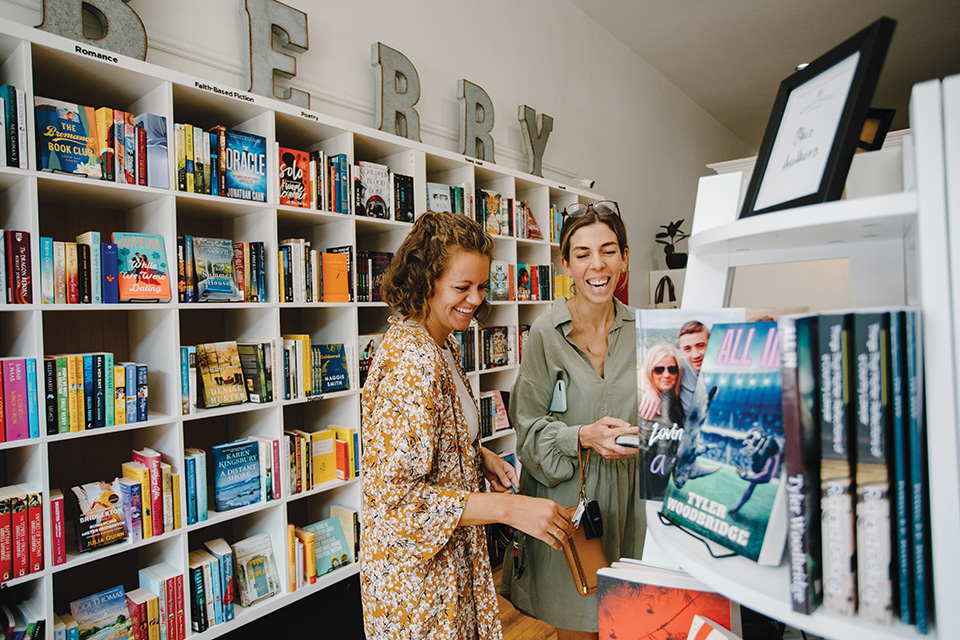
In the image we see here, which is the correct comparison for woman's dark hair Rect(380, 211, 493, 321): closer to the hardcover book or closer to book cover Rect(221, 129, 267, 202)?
the hardcover book

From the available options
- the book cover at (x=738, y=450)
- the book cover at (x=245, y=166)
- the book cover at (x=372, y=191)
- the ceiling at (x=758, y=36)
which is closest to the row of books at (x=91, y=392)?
the book cover at (x=245, y=166)

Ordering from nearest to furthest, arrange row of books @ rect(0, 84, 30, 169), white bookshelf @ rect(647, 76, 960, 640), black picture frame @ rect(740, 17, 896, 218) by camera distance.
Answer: white bookshelf @ rect(647, 76, 960, 640), black picture frame @ rect(740, 17, 896, 218), row of books @ rect(0, 84, 30, 169)

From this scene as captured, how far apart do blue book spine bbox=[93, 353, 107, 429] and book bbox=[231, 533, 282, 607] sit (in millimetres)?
677

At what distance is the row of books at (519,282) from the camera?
10.4ft

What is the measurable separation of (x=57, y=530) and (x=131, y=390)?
0.42 meters

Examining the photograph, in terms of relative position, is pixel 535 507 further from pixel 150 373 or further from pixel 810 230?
pixel 150 373

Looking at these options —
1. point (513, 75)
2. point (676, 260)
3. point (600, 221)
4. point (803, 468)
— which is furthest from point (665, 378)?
point (676, 260)

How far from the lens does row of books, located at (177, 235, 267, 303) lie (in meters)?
1.87

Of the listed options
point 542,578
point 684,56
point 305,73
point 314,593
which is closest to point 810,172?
point 542,578

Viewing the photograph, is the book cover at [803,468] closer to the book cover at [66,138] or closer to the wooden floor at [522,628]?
the book cover at [66,138]

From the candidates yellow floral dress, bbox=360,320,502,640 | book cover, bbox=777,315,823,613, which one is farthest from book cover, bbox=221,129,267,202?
book cover, bbox=777,315,823,613

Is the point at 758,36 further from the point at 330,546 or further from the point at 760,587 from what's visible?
the point at 760,587

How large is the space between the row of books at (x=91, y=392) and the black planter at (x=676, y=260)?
487 cm

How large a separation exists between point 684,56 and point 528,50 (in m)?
2.34
